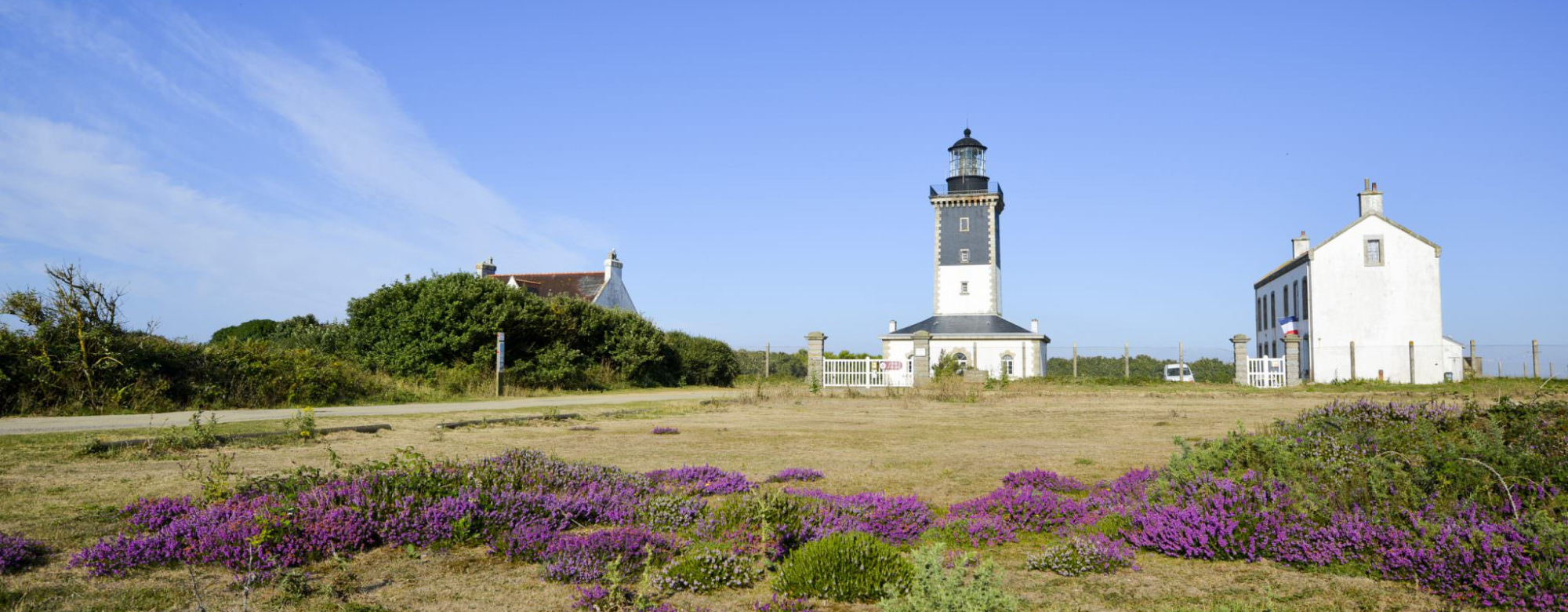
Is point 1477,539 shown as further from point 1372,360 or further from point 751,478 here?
point 1372,360

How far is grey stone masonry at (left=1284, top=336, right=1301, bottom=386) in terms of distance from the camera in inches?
1232

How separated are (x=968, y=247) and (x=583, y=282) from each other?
23.3m

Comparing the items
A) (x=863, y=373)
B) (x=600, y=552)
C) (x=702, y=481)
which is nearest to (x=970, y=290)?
(x=863, y=373)

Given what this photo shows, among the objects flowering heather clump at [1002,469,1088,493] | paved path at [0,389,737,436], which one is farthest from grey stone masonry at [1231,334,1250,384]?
flowering heather clump at [1002,469,1088,493]

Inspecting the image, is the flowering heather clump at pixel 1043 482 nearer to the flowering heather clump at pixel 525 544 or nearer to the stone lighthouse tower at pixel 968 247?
the flowering heather clump at pixel 525 544

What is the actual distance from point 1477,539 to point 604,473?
18.9 ft

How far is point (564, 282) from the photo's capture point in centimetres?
4953

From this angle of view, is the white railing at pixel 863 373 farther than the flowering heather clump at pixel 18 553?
Yes

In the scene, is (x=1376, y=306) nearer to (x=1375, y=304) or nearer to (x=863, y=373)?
(x=1375, y=304)

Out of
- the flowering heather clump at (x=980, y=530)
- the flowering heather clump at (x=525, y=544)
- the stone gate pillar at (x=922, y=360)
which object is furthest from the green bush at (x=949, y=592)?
the stone gate pillar at (x=922, y=360)

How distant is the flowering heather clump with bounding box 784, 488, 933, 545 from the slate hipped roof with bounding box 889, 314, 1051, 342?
44.2 metres

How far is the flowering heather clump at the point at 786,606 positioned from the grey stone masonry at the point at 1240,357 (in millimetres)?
31572

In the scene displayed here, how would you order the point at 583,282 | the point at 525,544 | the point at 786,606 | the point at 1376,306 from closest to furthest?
the point at 786,606, the point at 525,544, the point at 1376,306, the point at 583,282

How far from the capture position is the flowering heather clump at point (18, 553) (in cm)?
441
